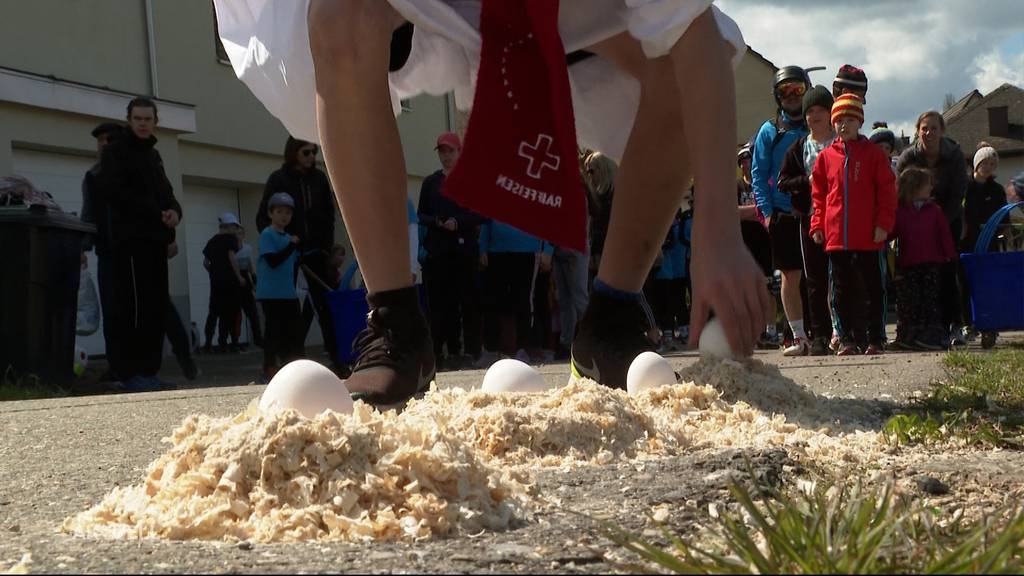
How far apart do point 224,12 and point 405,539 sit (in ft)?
7.69

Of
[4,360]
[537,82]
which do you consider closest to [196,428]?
[537,82]

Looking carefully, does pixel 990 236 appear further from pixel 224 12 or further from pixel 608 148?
pixel 224 12

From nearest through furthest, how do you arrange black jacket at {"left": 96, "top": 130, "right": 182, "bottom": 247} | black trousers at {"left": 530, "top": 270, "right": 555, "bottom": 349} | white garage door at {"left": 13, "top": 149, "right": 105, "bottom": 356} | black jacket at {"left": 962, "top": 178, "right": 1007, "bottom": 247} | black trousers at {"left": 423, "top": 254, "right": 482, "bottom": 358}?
1. black jacket at {"left": 96, "top": 130, "right": 182, "bottom": 247}
2. black trousers at {"left": 423, "top": 254, "right": 482, "bottom": 358}
3. black trousers at {"left": 530, "top": 270, "right": 555, "bottom": 349}
4. black jacket at {"left": 962, "top": 178, "right": 1007, "bottom": 247}
5. white garage door at {"left": 13, "top": 149, "right": 105, "bottom": 356}

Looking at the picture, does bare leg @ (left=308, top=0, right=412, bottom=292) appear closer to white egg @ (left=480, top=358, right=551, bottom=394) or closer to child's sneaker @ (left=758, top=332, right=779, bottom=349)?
white egg @ (left=480, top=358, right=551, bottom=394)

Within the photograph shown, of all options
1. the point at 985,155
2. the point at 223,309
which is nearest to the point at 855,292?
the point at 985,155

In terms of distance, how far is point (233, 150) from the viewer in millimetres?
17438

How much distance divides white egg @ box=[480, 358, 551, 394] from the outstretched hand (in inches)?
22.3

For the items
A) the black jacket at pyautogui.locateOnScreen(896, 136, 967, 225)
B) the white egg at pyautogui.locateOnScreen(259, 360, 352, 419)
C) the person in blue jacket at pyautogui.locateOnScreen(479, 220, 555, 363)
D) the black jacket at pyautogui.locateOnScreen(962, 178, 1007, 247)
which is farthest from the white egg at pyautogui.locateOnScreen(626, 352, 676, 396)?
the black jacket at pyautogui.locateOnScreen(962, 178, 1007, 247)

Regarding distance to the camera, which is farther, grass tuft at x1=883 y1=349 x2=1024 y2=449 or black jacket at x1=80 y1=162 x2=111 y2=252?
black jacket at x1=80 y1=162 x2=111 y2=252

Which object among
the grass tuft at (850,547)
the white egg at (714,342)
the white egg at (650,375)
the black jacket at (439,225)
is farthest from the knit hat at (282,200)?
the grass tuft at (850,547)

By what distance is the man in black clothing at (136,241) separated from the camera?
8.20 metres

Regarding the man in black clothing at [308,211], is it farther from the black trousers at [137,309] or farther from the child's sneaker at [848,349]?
the child's sneaker at [848,349]

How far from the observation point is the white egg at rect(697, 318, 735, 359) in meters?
2.94

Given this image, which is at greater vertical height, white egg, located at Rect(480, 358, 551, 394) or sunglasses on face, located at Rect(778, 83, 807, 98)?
sunglasses on face, located at Rect(778, 83, 807, 98)
